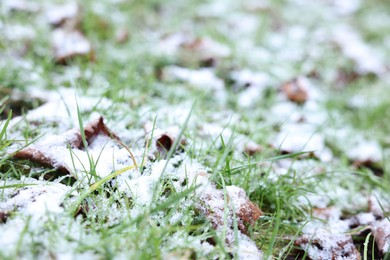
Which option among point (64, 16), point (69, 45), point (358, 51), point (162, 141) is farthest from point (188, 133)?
point (358, 51)

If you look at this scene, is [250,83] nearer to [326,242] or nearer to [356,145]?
[356,145]

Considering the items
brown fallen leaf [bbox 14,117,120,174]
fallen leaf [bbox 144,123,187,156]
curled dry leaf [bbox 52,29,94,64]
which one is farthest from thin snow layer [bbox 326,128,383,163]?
curled dry leaf [bbox 52,29,94,64]

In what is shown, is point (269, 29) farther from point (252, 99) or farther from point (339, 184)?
point (339, 184)

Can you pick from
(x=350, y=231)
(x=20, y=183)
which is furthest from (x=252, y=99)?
(x=20, y=183)

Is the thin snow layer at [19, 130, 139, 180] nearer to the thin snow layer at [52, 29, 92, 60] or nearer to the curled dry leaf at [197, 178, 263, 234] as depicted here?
the curled dry leaf at [197, 178, 263, 234]

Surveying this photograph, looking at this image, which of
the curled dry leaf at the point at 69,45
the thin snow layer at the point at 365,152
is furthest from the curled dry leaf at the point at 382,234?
the curled dry leaf at the point at 69,45

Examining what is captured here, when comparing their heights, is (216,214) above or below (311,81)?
above
